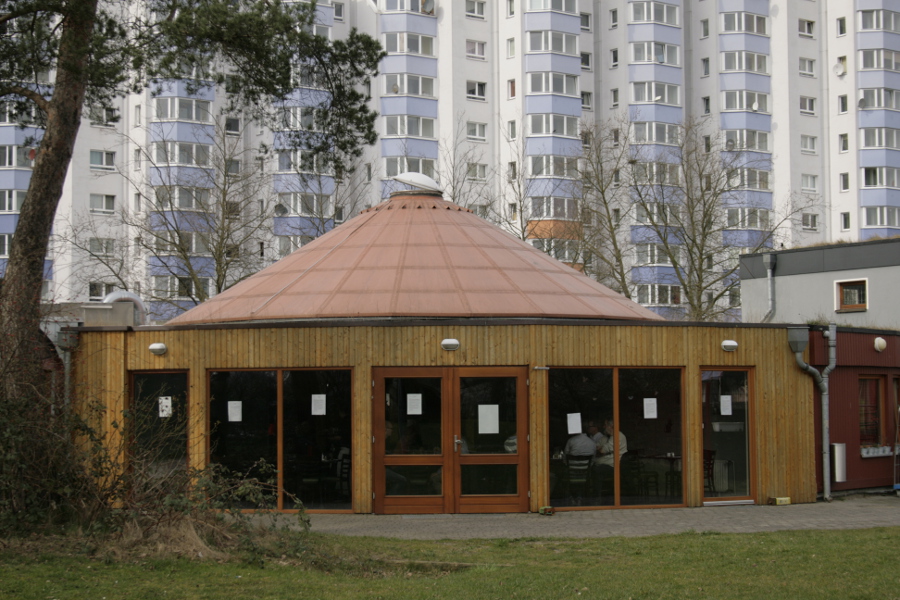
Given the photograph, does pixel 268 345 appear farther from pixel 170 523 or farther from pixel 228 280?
pixel 228 280

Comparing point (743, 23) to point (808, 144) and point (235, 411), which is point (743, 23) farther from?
point (235, 411)

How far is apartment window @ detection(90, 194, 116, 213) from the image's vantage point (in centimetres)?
4650

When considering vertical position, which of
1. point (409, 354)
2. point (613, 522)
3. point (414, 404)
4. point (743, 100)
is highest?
point (743, 100)

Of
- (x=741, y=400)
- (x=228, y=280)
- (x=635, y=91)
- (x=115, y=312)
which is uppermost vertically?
(x=635, y=91)

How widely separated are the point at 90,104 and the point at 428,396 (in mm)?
7402

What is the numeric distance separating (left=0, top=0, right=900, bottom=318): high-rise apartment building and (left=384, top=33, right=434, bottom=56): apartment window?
0.08 m

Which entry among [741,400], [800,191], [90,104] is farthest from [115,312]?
[800,191]

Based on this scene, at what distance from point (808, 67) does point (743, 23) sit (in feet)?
16.9

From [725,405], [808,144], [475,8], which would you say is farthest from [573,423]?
[808,144]

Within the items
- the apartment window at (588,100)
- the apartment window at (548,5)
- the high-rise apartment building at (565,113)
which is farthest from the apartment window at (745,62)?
the apartment window at (548,5)

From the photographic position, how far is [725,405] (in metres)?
16.1

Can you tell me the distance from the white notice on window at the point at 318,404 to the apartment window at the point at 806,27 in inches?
1967

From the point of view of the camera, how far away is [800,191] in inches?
2181

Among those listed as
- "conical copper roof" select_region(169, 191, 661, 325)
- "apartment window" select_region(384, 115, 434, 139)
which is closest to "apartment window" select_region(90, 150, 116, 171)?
"apartment window" select_region(384, 115, 434, 139)
